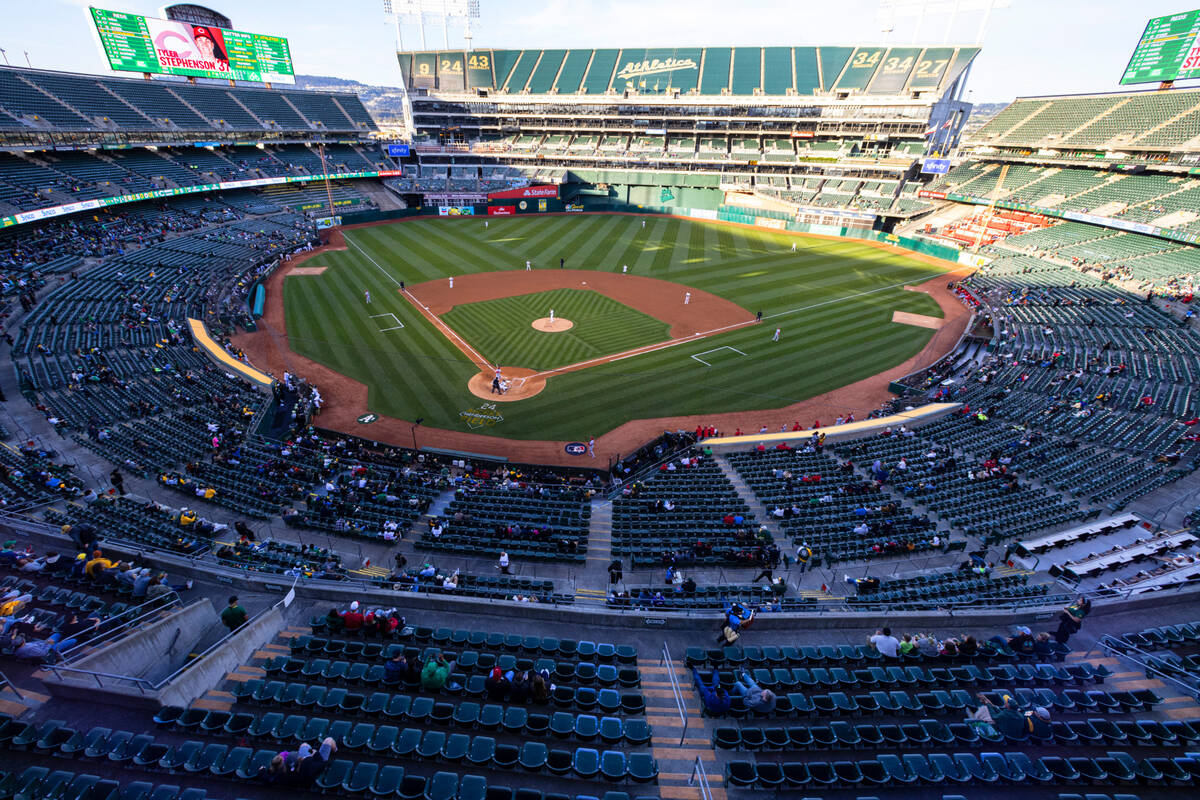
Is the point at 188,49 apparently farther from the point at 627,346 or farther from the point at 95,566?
the point at 95,566

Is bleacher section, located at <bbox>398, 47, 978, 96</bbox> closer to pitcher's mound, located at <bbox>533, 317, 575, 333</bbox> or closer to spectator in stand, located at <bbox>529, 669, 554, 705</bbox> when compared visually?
pitcher's mound, located at <bbox>533, 317, 575, 333</bbox>

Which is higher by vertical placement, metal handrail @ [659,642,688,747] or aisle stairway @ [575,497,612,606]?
metal handrail @ [659,642,688,747]

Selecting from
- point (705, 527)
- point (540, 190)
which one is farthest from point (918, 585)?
point (540, 190)

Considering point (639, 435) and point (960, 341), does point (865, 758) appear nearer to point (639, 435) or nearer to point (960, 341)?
point (639, 435)

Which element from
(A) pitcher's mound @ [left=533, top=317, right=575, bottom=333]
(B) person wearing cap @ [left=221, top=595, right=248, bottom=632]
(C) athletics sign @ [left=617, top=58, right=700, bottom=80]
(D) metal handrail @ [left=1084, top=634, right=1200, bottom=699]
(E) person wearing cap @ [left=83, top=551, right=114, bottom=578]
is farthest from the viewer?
(C) athletics sign @ [left=617, top=58, right=700, bottom=80]

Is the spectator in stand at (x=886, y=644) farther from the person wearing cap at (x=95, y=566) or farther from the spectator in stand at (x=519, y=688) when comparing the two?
the person wearing cap at (x=95, y=566)

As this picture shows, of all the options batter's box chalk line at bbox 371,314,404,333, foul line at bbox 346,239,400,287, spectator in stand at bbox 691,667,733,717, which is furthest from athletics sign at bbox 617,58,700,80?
spectator in stand at bbox 691,667,733,717
